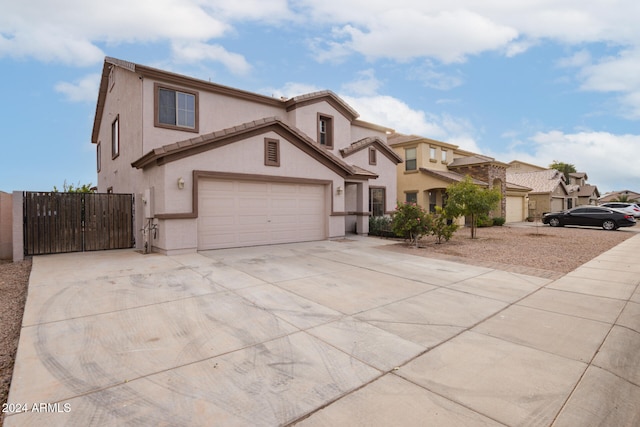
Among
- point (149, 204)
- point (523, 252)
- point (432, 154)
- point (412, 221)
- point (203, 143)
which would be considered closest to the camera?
point (203, 143)

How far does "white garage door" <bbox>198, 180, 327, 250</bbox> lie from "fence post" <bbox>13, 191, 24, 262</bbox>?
5.32 meters

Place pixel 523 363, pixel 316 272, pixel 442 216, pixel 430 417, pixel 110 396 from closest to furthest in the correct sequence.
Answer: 1. pixel 430 417
2. pixel 110 396
3. pixel 523 363
4. pixel 316 272
5. pixel 442 216

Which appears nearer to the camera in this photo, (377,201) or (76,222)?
(76,222)

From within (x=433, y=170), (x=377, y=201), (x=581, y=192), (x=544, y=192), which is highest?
(x=433, y=170)

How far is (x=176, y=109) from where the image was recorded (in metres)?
12.6

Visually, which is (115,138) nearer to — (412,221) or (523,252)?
(412,221)

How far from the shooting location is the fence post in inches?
393

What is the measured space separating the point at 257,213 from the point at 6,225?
816 centimetres

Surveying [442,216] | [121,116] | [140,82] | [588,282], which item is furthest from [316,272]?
[121,116]

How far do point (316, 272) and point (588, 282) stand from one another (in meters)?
6.38

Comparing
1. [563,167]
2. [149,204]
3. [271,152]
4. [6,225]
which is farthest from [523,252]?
[563,167]

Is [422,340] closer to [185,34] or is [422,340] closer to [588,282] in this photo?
[588,282]

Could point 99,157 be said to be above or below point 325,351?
above

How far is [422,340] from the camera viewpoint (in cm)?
422
